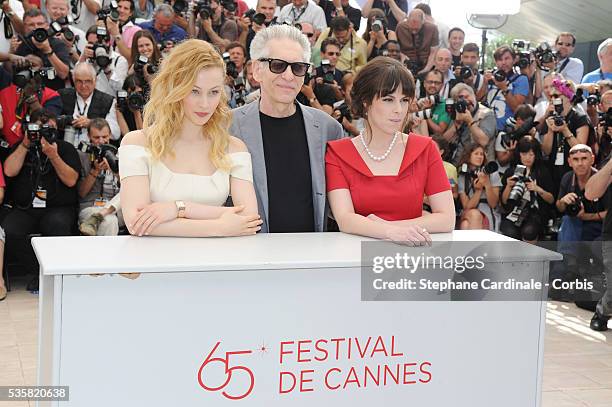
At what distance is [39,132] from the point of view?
17.2 ft

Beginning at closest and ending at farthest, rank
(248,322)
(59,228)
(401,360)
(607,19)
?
(248,322) < (401,360) < (59,228) < (607,19)

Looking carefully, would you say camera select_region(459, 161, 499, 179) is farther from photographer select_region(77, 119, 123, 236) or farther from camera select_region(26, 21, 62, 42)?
camera select_region(26, 21, 62, 42)

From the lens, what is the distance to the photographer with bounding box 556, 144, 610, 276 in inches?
218

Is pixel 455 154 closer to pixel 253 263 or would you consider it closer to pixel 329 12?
pixel 329 12

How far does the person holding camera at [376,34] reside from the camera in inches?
261

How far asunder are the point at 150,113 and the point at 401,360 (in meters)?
1.10

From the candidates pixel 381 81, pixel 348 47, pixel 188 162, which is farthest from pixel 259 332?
pixel 348 47

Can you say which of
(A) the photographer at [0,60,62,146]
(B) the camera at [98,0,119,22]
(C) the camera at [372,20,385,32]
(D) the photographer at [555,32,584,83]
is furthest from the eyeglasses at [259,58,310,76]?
(D) the photographer at [555,32,584,83]

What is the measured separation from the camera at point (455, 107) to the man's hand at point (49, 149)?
2.96 meters

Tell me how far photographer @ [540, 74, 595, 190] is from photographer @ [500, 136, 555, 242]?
97mm

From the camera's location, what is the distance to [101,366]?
196 centimetres

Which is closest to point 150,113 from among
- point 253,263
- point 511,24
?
point 253,263

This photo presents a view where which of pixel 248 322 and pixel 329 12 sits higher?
pixel 329 12

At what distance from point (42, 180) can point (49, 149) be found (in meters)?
0.26
